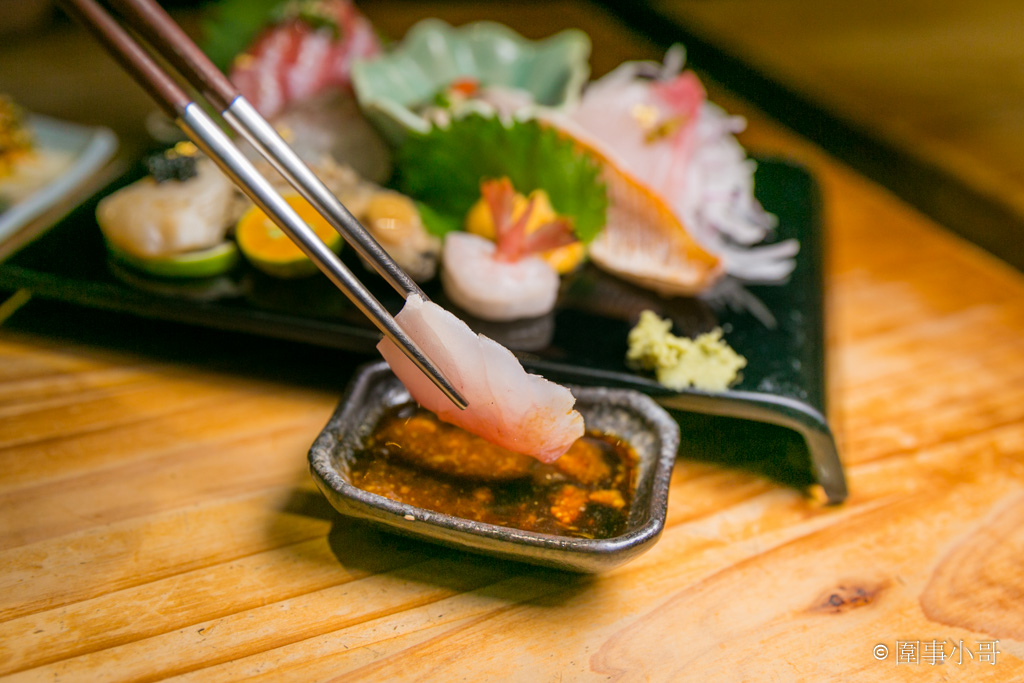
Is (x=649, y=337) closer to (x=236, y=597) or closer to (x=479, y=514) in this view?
(x=479, y=514)

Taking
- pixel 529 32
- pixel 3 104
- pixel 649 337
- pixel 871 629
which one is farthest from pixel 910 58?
pixel 3 104

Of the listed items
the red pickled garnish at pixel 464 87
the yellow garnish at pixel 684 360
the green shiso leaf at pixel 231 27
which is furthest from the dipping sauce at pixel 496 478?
the green shiso leaf at pixel 231 27

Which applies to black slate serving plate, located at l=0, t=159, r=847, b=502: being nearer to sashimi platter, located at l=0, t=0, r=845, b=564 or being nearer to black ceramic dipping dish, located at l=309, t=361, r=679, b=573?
sashimi platter, located at l=0, t=0, r=845, b=564

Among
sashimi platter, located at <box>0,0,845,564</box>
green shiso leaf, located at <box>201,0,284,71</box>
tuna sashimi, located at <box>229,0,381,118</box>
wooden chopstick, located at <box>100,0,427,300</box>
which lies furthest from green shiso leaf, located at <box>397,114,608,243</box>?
green shiso leaf, located at <box>201,0,284,71</box>

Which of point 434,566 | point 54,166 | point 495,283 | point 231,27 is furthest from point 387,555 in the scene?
point 231,27

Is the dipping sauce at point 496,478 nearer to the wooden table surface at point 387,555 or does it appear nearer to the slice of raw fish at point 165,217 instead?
the wooden table surface at point 387,555

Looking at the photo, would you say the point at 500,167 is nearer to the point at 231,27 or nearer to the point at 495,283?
the point at 495,283
